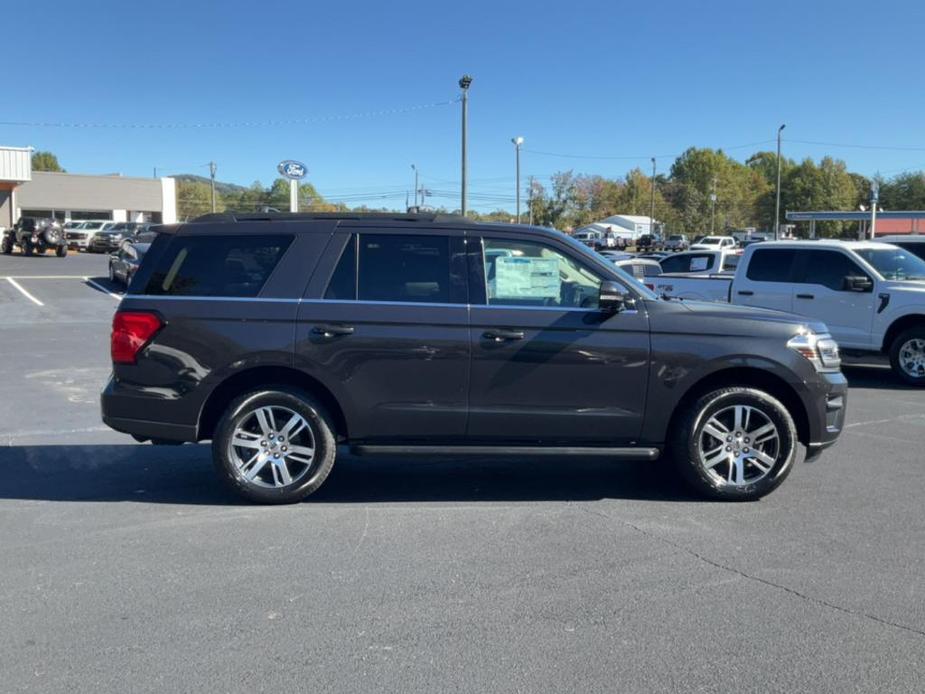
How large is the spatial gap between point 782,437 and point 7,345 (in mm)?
12370

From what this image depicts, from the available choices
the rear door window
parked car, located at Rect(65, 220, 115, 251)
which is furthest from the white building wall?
the rear door window

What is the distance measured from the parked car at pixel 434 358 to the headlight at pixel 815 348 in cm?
1

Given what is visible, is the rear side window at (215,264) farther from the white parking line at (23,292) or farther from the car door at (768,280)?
the white parking line at (23,292)

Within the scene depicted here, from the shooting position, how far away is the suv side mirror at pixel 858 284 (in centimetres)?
1115

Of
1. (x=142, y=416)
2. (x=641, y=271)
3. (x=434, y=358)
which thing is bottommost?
(x=142, y=416)

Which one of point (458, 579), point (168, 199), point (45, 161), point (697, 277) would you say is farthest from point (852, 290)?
point (45, 161)

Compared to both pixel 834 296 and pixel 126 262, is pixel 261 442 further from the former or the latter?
pixel 126 262

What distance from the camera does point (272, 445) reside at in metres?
5.71

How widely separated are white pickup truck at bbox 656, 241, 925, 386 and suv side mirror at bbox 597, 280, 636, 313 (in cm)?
685

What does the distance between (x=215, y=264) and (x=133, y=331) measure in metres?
0.70

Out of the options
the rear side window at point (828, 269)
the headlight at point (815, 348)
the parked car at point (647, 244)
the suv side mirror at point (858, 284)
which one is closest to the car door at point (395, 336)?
the headlight at point (815, 348)

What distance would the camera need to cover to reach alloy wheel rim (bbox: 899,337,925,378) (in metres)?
11.1

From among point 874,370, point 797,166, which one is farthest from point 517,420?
point 797,166

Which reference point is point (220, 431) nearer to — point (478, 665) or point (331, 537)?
point (331, 537)
